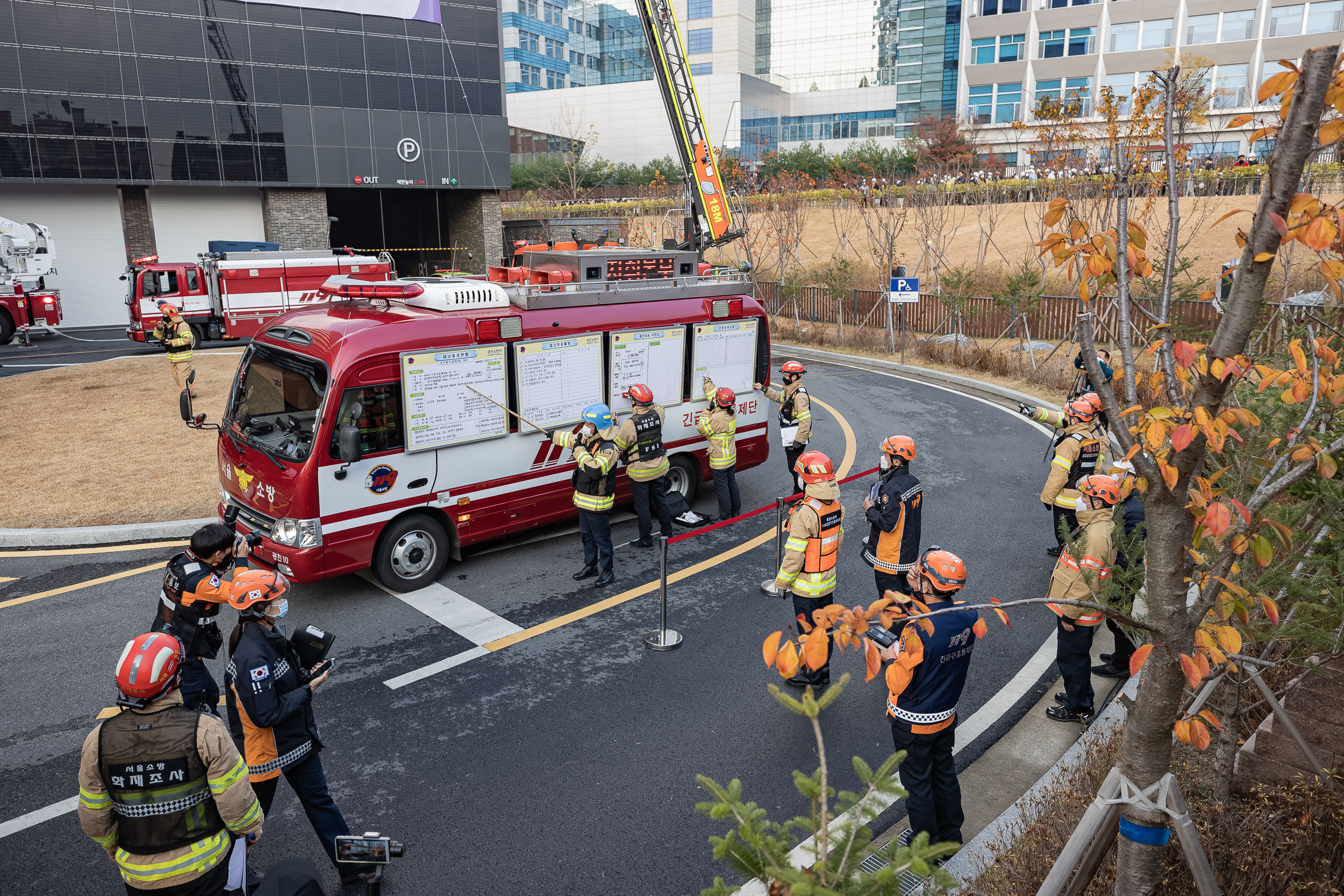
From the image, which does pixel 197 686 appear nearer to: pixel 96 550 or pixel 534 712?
pixel 534 712

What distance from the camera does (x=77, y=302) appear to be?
111ft

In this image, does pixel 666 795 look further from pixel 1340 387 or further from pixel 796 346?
pixel 796 346

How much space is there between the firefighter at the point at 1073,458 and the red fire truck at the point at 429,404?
Answer: 422cm

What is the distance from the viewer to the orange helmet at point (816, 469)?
6.48 m

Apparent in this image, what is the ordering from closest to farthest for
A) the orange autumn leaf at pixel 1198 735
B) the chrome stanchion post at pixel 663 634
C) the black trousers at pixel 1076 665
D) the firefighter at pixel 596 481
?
1. the orange autumn leaf at pixel 1198 735
2. the black trousers at pixel 1076 665
3. the chrome stanchion post at pixel 663 634
4. the firefighter at pixel 596 481

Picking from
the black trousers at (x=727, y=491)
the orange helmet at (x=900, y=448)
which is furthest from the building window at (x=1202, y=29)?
the orange helmet at (x=900, y=448)

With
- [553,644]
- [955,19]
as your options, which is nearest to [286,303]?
[553,644]

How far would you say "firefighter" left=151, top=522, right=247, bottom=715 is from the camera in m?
5.57

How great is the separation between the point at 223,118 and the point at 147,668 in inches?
1431

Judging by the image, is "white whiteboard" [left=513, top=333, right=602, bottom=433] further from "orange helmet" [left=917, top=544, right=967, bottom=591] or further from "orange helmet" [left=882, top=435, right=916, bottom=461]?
"orange helmet" [left=917, top=544, right=967, bottom=591]

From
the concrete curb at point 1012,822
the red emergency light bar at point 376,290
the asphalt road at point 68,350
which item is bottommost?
the concrete curb at point 1012,822

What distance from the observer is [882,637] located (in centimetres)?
434

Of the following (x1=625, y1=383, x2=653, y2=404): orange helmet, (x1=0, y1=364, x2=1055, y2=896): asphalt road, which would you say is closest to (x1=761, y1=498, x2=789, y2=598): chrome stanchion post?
(x1=0, y1=364, x2=1055, y2=896): asphalt road

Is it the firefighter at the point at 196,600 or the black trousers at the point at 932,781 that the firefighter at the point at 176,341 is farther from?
the black trousers at the point at 932,781
